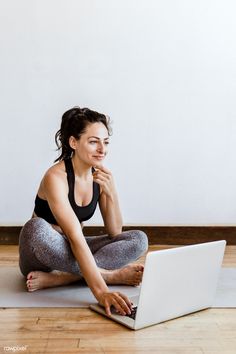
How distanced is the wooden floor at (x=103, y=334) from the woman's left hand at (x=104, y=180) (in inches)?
22.0

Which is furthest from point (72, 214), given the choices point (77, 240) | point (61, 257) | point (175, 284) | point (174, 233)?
point (174, 233)

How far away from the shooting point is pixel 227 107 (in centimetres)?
337

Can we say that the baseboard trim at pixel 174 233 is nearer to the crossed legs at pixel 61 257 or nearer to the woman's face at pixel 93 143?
the crossed legs at pixel 61 257

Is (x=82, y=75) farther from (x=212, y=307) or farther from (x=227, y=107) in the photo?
(x=212, y=307)

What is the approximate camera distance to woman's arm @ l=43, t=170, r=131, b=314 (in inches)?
81.0

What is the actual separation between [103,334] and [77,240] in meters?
0.40

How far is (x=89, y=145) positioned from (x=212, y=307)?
0.75m

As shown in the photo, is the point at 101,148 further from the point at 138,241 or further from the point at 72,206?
the point at 138,241

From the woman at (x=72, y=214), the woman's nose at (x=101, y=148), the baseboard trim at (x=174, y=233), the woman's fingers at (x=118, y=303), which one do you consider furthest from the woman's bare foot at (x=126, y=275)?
the baseboard trim at (x=174, y=233)

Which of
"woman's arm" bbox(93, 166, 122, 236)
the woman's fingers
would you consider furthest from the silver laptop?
"woman's arm" bbox(93, 166, 122, 236)

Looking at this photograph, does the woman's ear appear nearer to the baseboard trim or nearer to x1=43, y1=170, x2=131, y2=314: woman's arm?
x1=43, y1=170, x2=131, y2=314: woman's arm

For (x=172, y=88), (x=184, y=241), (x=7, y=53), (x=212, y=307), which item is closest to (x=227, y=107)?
(x=172, y=88)

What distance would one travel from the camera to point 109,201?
100.0 inches

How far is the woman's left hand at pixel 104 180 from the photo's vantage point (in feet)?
8.16
